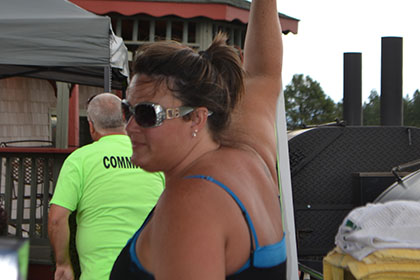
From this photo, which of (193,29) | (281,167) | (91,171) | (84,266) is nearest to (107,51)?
(91,171)

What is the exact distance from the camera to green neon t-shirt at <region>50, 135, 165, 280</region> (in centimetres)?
317

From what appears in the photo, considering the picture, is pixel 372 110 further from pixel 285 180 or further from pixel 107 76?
pixel 285 180

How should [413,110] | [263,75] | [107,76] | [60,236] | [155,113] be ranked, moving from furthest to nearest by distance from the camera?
[413,110] → [107,76] → [60,236] → [263,75] → [155,113]

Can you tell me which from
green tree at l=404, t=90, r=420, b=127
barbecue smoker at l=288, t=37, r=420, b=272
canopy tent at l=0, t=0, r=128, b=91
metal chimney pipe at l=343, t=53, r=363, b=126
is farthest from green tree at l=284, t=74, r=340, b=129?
barbecue smoker at l=288, t=37, r=420, b=272

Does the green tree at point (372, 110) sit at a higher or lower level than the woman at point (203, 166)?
higher

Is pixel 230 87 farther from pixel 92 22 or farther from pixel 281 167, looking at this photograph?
pixel 92 22

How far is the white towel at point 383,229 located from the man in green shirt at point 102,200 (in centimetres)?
182

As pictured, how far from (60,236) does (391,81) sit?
2.90 metres

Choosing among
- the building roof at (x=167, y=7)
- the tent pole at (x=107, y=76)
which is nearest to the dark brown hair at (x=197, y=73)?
the tent pole at (x=107, y=76)

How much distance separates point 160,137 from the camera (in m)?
1.30

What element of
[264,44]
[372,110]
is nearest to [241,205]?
[264,44]

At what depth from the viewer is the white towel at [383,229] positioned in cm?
153

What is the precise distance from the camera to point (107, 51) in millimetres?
4793

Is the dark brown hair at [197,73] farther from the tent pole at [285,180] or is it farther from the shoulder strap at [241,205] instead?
the tent pole at [285,180]
